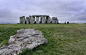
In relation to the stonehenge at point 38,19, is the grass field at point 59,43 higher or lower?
lower

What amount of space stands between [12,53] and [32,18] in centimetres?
2151

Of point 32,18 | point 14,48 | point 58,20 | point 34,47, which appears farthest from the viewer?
point 58,20

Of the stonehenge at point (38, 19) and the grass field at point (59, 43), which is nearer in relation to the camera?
the grass field at point (59, 43)

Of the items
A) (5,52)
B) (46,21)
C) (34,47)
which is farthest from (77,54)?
(46,21)

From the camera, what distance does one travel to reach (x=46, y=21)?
89.2 ft

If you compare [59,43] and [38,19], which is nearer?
[59,43]

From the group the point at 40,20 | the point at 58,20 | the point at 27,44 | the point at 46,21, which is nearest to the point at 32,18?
the point at 40,20

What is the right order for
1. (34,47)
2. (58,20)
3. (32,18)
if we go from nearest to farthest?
(34,47), (32,18), (58,20)

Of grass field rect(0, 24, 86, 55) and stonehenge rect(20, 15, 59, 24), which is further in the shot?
stonehenge rect(20, 15, 59, 24)

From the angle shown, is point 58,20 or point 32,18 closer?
point 32,18

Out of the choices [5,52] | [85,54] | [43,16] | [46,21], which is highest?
[43,16]

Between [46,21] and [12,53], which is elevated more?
[46,21]

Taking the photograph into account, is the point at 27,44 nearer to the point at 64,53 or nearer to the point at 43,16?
the point at 64,53

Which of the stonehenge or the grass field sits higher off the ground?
the stonehenge
